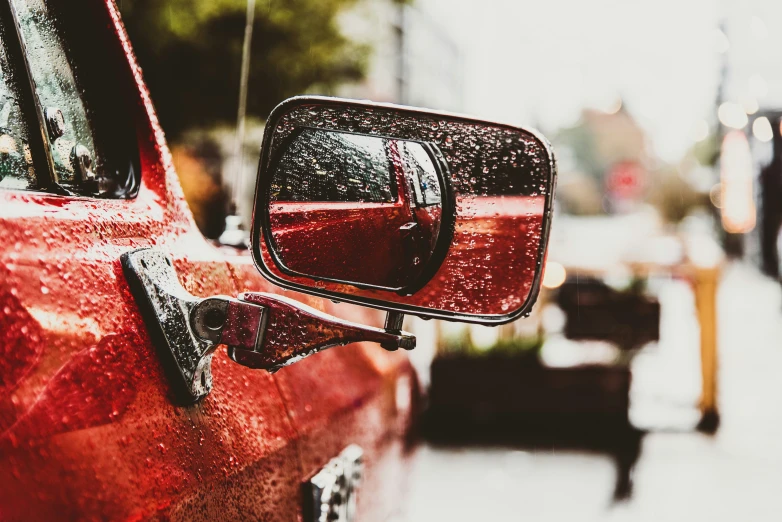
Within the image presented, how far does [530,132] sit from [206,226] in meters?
14.5

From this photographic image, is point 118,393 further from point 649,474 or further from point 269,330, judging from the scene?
point 649,474

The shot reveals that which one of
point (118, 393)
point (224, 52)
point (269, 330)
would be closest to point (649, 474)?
point (269, 330)

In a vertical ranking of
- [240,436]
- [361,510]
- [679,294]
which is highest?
[240,436]

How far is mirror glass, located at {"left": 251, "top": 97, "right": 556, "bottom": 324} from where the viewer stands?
47.8 inches

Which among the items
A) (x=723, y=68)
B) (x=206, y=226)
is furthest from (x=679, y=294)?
(x=206, y=226)

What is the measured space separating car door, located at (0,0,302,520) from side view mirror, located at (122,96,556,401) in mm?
73

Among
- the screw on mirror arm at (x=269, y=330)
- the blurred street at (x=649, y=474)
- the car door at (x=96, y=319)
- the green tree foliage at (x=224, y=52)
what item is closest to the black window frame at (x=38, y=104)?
the car door at (x=96, y=319)

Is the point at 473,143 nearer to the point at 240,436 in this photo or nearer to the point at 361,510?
the point at 240,436

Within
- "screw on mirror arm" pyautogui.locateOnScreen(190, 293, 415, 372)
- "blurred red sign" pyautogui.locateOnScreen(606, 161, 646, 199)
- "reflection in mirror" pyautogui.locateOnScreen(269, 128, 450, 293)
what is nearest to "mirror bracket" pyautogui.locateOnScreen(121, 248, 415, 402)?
"screw on mirror arm" pyautogui.locateOnScreen(190, 293, 415, 372)

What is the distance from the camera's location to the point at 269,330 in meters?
1.13

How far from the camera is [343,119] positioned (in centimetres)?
125

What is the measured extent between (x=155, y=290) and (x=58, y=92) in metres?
0.41

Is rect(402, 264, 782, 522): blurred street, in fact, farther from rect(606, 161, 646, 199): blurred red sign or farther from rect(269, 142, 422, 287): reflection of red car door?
rect(606, 161, 646, 199): blurred red sign

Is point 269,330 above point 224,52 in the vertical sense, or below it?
below
